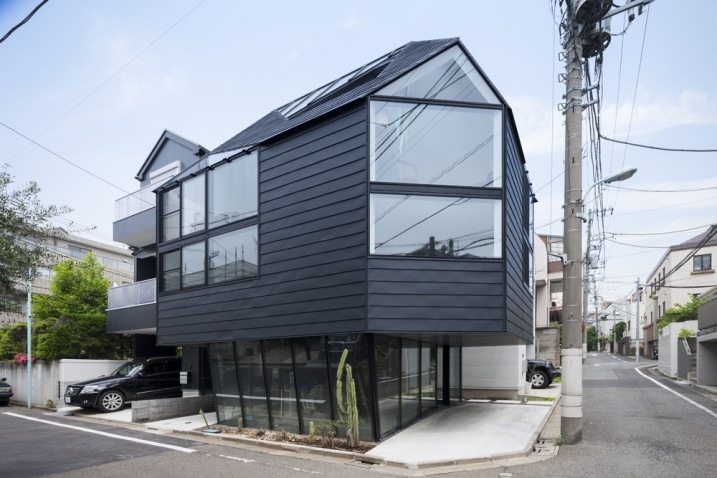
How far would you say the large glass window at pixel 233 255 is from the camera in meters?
13.2

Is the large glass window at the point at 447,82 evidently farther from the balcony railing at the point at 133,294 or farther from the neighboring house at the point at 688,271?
the neighboring house at the point at 688,271

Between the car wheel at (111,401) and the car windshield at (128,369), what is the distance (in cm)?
71

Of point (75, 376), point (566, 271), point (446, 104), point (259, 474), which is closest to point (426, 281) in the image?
point (566, 271)

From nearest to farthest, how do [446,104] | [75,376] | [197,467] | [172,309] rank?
[197,467] < [446,104] < [172,309] < [75,376]

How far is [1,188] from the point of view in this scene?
32.0ft

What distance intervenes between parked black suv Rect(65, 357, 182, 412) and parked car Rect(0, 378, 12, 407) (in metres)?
5.88

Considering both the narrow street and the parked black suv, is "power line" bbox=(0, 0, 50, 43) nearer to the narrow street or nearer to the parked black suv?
the narrow street

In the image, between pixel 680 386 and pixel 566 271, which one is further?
pixel 680 386

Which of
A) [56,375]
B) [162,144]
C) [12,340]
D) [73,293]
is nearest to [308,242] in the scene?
[162,144]

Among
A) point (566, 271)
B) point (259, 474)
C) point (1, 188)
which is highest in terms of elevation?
point (1, 188)

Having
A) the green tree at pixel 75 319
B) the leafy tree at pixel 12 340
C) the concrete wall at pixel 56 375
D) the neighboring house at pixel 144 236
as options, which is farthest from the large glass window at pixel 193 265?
the leafy tree at pixel 12 340

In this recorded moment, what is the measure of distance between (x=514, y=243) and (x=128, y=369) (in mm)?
13494

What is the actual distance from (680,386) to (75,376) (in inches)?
911

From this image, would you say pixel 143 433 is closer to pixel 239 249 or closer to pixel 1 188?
pixel 239 249
